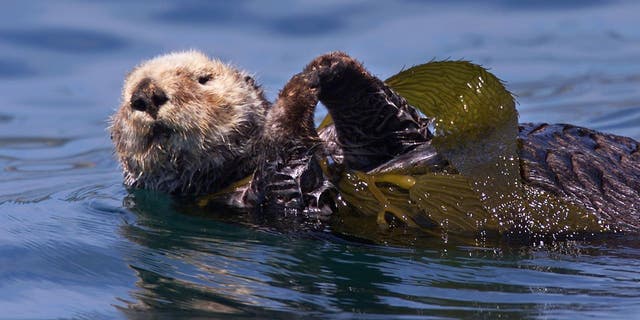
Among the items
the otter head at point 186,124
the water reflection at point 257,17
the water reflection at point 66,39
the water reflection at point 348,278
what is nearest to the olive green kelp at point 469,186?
the water reflection at point 348,278

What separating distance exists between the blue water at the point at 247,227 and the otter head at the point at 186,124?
22 cm

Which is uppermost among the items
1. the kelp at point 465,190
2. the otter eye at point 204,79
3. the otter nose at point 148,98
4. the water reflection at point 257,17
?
the water reflection at point 257,17

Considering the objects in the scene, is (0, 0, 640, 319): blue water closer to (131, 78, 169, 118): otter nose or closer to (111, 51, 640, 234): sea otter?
(111, 51, 640, 234): sea otter

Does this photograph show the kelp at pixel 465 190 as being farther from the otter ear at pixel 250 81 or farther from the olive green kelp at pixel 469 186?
the otter ear at pixel 250 81

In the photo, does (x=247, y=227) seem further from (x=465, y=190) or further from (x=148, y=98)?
(x=465, y=190)

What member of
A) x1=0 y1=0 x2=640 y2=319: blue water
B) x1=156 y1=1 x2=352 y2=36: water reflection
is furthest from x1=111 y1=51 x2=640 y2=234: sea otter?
x1=156 y1=1 x2=352 y2=36: water reflection

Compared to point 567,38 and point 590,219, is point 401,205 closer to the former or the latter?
point 590,219

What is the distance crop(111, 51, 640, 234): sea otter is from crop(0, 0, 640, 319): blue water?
0.20 metres

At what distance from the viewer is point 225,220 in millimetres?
4867

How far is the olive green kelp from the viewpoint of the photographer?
439cm

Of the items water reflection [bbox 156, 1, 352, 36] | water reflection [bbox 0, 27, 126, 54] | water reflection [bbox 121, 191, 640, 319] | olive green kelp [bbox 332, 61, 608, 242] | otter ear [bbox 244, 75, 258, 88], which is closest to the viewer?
water reflection [bbox 121, 191, 640, 319]

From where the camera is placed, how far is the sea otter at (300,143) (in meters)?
4.46

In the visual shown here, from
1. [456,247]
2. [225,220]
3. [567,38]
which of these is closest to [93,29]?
[567,38]

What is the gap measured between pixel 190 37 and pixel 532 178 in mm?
6048
